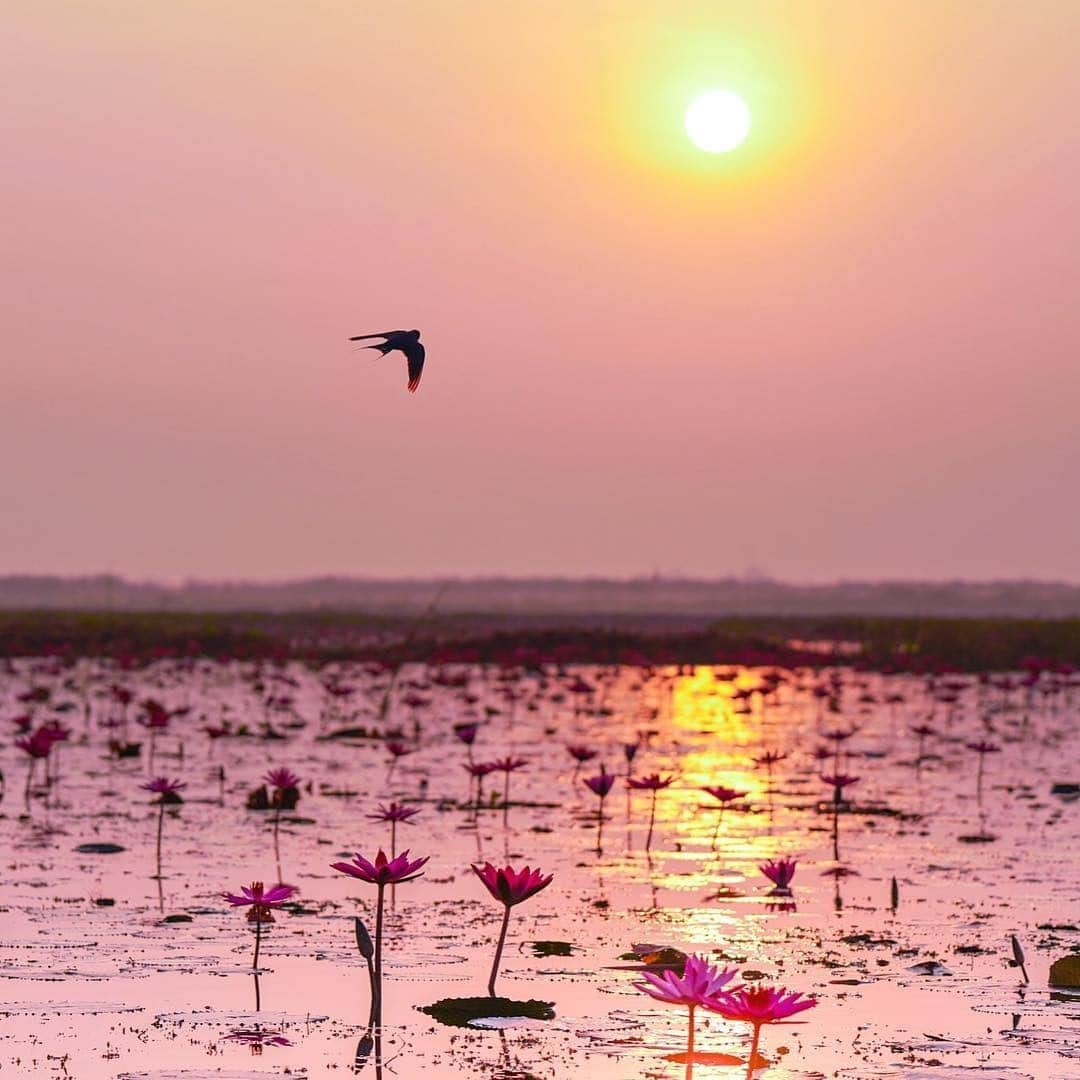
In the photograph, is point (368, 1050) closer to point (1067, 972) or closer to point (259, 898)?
point (259, 898)

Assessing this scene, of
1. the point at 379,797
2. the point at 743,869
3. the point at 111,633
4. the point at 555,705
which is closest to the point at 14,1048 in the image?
the point at 743,869

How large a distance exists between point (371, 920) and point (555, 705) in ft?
59.4

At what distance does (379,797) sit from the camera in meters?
15.4

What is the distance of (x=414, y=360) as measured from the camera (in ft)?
30.8

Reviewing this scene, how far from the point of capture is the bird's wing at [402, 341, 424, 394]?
921 cm

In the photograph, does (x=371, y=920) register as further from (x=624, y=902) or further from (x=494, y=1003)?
(x=494, y=1003)

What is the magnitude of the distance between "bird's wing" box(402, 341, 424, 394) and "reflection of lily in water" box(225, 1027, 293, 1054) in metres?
3.57

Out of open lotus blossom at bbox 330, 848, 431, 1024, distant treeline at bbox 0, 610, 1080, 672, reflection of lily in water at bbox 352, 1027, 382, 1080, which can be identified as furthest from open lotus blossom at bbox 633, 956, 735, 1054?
distant treeline at bbox 0, 610, 1080, 672

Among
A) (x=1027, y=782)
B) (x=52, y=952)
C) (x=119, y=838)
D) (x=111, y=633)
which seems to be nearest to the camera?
(x=52, y=952)

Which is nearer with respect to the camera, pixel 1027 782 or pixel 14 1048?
pixel 14 1048

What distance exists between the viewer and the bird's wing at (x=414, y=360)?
9211 mm

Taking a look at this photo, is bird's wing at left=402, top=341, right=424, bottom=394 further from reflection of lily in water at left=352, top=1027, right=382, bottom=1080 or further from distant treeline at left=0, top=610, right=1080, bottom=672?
distant treeline at left=0, top=610, right=1080, bottom=672

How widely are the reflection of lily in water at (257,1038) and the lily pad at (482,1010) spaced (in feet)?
2.21

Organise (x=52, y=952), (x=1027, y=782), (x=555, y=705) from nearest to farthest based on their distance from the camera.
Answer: (x=52, y=952)
(x=1027, y=782)
(x=555, y=705)
